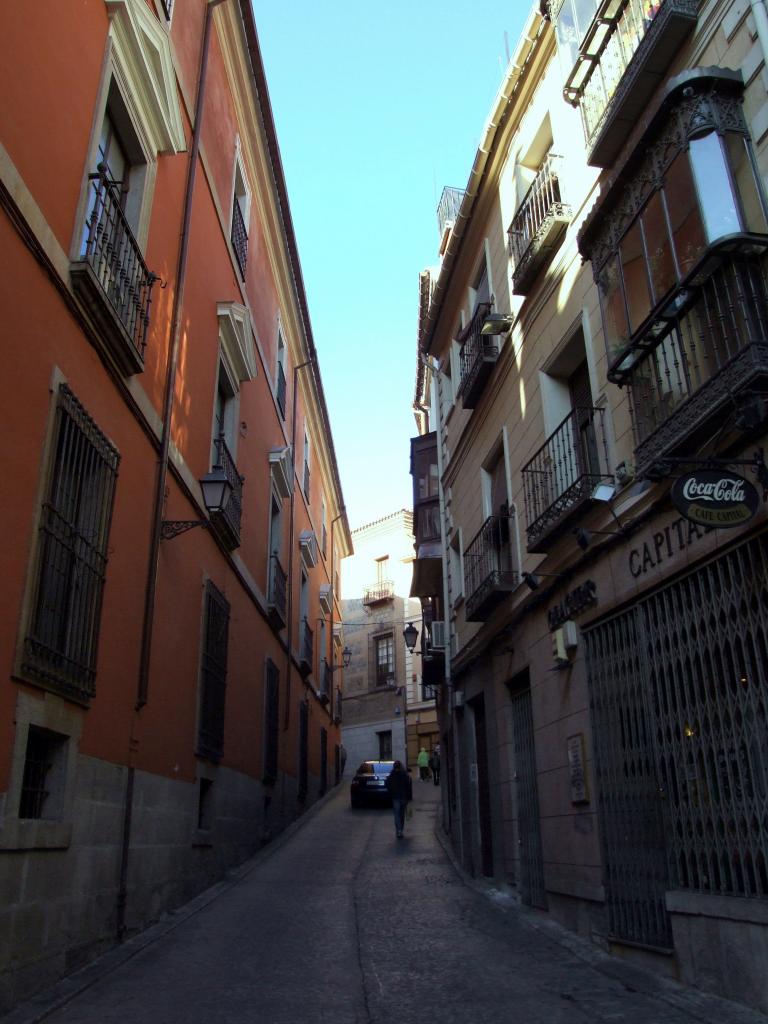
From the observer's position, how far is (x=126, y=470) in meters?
7.25

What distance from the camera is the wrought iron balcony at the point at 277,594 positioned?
1451cm

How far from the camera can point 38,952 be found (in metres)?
5.15

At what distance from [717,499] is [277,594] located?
36.9 ft

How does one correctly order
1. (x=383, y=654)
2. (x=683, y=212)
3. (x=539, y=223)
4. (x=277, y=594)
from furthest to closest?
1. (x=383, y=654)
2. (x=277, y=594)
3. (x=539, y=223)
4. (x=683, y=212)

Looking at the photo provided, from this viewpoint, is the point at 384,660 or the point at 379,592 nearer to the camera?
the point at 384,660

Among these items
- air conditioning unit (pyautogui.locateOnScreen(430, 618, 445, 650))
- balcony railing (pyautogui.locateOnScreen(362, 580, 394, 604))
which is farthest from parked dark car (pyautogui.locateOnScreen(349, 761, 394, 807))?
balcony railing (pyautogui.locateOnScreen(362, 580, 394, 604))

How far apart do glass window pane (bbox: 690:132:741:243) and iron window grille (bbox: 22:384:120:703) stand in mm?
4426

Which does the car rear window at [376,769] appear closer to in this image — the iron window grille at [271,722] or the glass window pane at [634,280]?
the iron window grille at [271,722]

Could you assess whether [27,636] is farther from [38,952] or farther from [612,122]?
[612,122]

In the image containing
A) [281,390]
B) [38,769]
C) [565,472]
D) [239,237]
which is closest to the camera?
[38,769]

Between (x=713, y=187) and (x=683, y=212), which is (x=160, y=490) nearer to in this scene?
(x=683, y=212)

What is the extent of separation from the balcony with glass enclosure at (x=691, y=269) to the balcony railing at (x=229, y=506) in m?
5.49

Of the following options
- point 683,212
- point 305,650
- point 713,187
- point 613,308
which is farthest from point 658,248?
point 305,650

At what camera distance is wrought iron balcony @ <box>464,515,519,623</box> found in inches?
384
